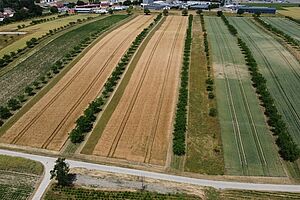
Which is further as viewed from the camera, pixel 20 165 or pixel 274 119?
pixel 274 119

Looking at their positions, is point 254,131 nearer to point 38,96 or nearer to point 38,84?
point 38,96

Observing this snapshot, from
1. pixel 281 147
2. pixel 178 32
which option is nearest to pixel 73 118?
pixel 281 147

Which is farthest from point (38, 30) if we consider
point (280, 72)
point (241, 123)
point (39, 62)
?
point (241, 123)

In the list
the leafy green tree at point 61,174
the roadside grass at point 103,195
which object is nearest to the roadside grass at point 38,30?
the leafy green tree at point 61,174

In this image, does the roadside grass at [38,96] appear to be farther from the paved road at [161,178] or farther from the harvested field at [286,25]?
the harvested field at [286,25]

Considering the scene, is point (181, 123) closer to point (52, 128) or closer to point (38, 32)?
point (52, 128)

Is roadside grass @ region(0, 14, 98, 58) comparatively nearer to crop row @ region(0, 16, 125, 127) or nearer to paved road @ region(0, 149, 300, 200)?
crop row @ region(0, 16, 125, 127)
